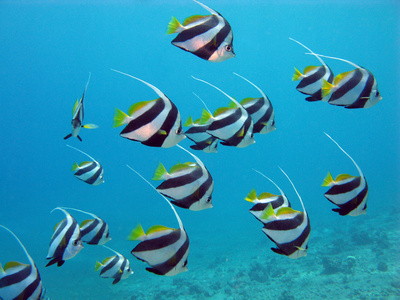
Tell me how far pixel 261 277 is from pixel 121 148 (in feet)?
309

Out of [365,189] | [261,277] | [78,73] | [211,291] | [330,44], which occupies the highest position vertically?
[330,44]

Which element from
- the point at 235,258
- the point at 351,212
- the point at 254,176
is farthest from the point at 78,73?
the point at 351,212

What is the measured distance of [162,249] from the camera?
1.79 m

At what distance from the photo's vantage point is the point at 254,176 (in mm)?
81438

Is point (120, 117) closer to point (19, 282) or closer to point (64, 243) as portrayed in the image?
point (64, 243)

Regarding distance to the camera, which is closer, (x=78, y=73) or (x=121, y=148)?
(x=78, y=73)

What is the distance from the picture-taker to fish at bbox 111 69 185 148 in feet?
5.96

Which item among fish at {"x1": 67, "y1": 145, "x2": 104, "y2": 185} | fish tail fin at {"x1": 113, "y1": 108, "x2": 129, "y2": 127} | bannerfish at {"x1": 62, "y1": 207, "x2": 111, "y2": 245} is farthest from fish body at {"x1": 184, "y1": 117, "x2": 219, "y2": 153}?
fish at {"x1": 67, "y1": 145, "x2": 104, "y2": 185}

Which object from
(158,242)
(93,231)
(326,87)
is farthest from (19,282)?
(326,87)

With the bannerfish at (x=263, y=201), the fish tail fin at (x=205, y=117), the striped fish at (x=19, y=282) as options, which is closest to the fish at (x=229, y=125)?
the fish tail fin at (x=205, y=117)

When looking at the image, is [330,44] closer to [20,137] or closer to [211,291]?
[211,291]

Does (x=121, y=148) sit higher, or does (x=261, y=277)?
(x=261, y=277)

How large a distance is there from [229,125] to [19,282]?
7.33 ft

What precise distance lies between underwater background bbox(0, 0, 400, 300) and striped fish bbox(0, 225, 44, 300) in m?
1.64
